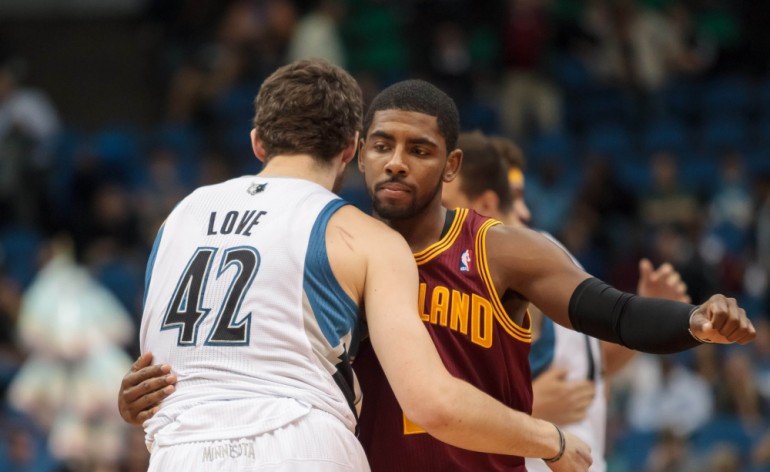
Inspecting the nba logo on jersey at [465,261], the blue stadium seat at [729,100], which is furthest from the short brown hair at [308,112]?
the blue stadium seat at [729,100]

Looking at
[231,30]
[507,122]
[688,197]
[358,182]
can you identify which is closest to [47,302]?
[358,182]

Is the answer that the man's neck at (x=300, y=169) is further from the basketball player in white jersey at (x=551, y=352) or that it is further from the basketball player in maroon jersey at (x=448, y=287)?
the basketball player in white jersey at (x=551, y=352)

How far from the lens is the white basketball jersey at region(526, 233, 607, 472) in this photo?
581 cm

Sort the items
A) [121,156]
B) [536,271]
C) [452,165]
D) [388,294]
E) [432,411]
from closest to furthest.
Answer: [432,411], [388,294], [536,271], [452,165], [121,156]

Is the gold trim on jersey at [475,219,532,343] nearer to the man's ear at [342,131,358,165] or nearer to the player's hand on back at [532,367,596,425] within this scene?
the man's ear at [342,131,358,165]

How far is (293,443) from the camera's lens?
3938mm

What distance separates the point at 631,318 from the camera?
14.0 ft

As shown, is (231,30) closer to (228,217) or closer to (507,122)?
(507,122)

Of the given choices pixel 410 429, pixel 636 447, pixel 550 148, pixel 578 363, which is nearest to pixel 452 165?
pixel 410 429

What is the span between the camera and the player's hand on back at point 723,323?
3.88 m

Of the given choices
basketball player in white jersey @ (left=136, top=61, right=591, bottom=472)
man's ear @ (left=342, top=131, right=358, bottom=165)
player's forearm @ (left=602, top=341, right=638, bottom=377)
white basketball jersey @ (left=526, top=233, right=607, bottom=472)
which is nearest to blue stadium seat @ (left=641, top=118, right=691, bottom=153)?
player's forearm @ (left=602, top=341, right=638, bottom=377)

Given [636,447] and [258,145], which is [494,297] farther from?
[636,447]

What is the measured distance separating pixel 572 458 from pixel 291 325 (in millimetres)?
1137

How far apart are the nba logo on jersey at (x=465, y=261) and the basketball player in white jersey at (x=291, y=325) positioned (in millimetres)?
413
